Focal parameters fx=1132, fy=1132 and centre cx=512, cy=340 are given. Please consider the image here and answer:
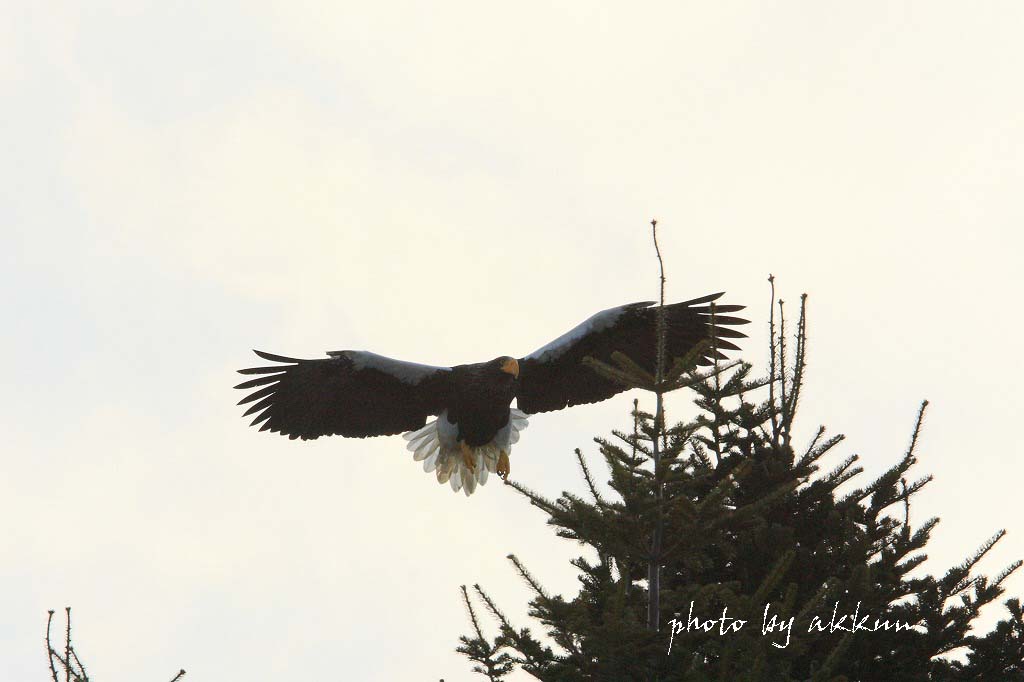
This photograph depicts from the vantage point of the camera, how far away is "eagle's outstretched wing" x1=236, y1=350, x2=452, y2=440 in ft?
29.0

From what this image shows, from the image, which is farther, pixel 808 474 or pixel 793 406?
pixel 793 406

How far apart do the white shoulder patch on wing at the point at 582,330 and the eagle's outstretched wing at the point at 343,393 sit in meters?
0.78

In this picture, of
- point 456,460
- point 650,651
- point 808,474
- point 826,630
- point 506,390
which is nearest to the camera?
point 650,651

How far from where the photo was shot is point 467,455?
9547 millimetres

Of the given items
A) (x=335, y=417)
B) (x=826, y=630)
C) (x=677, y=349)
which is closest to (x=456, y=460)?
(x=335, y=417)

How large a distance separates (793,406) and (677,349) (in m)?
3.07

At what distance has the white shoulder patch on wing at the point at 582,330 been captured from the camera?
8.41 m

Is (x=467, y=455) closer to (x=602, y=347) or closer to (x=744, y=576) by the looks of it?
(x=602, y=347)

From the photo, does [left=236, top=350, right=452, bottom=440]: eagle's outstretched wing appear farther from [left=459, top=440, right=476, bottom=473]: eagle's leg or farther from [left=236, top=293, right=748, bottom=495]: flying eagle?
[left=459, top=440, right=476, bottom=473]: eagle's leg

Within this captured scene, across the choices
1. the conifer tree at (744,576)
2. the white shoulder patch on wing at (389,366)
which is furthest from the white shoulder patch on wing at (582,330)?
the conifer tree at (744,576)

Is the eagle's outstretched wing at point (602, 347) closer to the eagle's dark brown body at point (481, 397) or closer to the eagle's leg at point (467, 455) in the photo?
the eagle's dark brown body at point (481, 397)

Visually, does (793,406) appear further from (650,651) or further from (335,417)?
(335,417)

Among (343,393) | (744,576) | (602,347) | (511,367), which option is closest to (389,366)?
(343,393)

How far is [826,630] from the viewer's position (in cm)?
494
